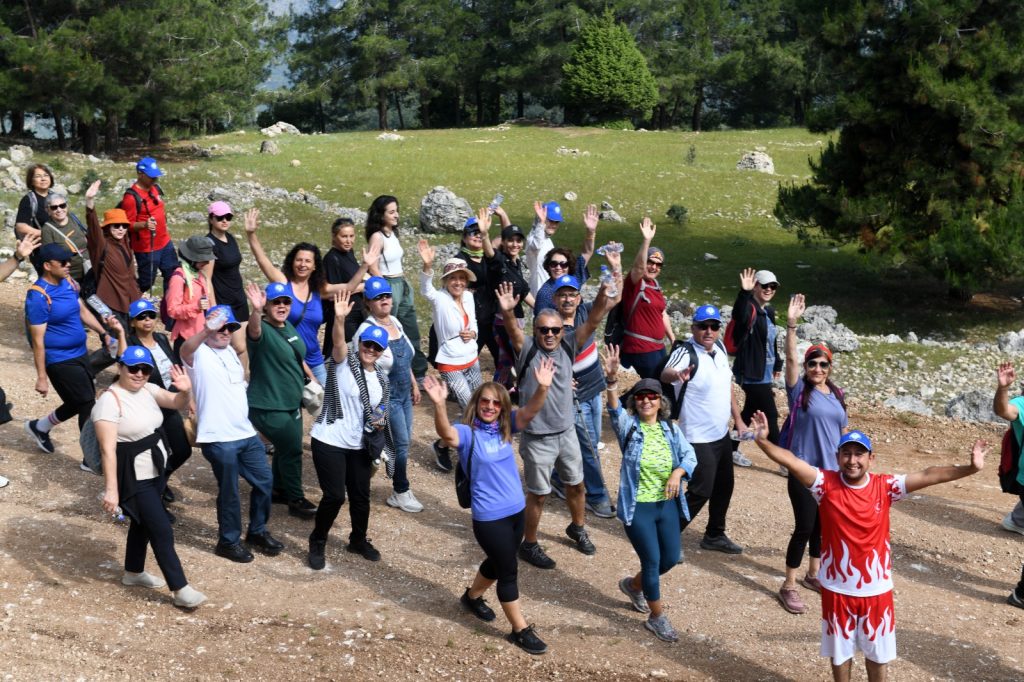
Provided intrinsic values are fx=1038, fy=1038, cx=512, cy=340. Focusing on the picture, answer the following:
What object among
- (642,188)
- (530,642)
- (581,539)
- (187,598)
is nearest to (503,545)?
(530,642)

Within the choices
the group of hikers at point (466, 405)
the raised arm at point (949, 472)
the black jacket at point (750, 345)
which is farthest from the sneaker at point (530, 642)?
the black jacket at point (750, 345)

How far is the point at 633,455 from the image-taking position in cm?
635

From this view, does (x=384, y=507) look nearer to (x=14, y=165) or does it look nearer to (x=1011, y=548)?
(x=1011, y=548)

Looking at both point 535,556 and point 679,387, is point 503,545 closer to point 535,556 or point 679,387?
point 535,556

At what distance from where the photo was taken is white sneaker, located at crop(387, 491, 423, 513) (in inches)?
331

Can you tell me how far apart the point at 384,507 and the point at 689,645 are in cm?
294

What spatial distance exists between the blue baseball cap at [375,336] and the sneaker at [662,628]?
8.14 ft

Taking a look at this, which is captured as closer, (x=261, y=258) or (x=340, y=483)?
(x=340, y=483)

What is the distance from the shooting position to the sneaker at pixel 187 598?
6.42m

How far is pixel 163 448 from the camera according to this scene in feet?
20.9

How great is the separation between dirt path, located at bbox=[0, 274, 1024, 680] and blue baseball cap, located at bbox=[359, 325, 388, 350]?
167cm

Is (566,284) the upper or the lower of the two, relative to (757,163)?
lower

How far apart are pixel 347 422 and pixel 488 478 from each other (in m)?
1.26

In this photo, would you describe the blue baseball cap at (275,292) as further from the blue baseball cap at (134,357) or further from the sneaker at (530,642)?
the sneaker at (530,642)
